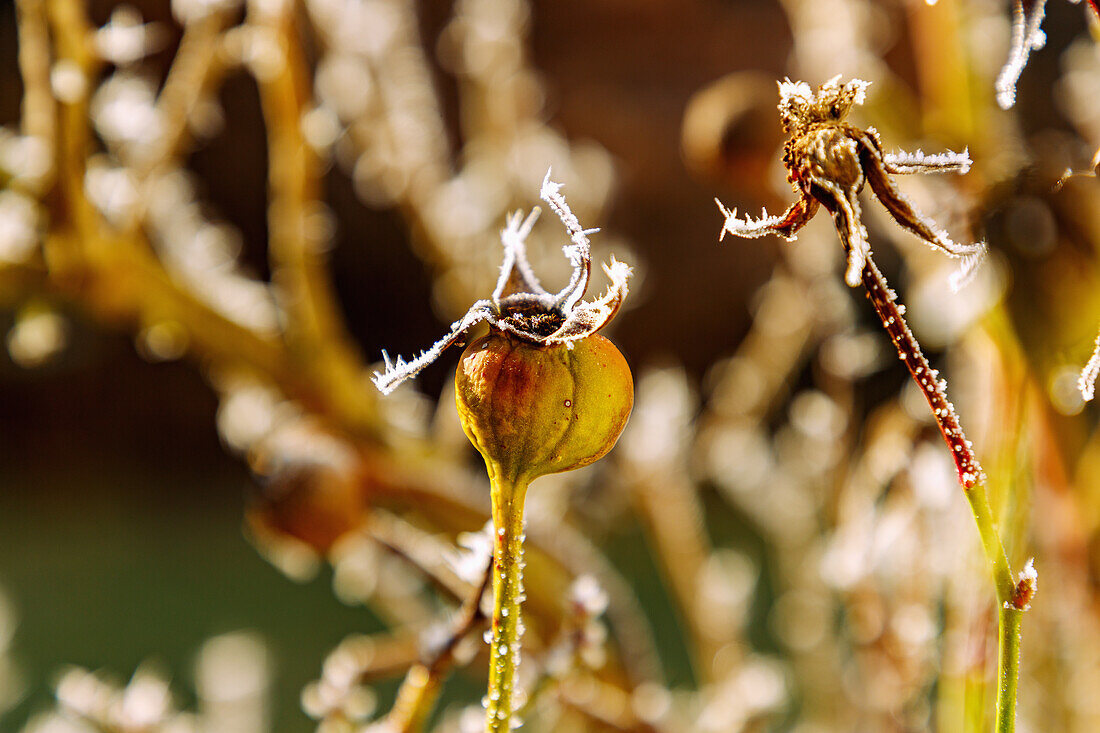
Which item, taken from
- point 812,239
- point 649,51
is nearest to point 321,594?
point 649,51

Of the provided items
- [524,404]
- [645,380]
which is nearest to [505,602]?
[524,404]

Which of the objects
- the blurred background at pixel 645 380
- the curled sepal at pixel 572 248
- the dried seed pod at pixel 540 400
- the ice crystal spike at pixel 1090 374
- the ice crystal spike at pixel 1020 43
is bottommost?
the dried seed pod at pixel 540 400

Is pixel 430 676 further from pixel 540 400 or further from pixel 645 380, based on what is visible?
pixel 645 380

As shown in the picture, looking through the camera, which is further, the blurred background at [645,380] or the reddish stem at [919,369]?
the blurred background at [645,380]

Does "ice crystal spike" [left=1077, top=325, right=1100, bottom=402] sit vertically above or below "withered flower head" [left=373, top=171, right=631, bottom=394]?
above

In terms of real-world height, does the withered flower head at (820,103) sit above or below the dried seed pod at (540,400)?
above
